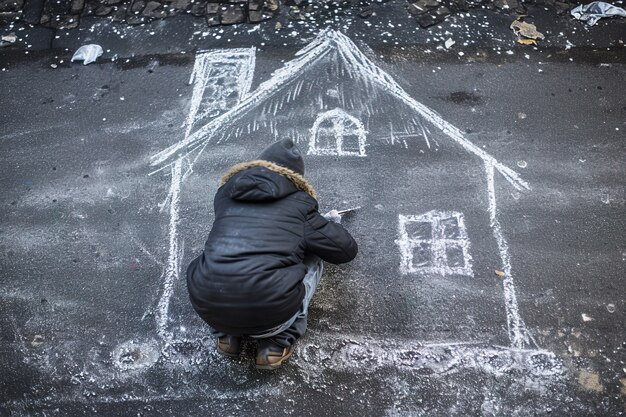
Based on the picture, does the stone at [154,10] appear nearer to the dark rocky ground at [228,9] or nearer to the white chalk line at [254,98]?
the dark rocky ground at [228,9]

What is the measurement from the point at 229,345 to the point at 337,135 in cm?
193

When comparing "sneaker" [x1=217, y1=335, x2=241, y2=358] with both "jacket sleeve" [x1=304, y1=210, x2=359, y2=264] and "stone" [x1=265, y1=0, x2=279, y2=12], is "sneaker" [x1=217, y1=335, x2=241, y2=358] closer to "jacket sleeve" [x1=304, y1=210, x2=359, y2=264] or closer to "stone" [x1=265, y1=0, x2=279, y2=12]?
"jacket sleeve" [x1=304, y1=210, x2=359, y2=264]

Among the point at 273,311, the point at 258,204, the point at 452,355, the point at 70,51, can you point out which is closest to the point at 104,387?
the point at 273,311

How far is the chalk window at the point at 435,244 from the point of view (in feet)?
12.8

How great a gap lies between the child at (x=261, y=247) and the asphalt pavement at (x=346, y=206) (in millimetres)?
693

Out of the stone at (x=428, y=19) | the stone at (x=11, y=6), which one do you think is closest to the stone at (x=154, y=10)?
the stone at (x=11, y=6)

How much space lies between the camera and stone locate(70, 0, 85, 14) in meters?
5.55

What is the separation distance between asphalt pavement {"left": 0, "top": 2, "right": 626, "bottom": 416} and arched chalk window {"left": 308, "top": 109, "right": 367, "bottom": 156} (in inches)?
0.8

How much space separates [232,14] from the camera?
5.35m

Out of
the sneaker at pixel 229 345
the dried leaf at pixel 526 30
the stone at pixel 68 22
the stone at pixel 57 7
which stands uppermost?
the dried leaf at pixel 526 30

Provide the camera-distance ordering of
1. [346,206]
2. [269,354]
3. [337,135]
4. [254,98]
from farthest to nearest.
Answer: [254,98]
[337,135]
[346,206]
[269,354]

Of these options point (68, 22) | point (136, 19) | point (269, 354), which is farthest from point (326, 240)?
point (68, 22)

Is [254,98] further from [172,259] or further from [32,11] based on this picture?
[32,11]

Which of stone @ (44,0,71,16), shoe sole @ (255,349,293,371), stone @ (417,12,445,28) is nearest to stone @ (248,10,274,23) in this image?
stone @ (417,12,445,28)
